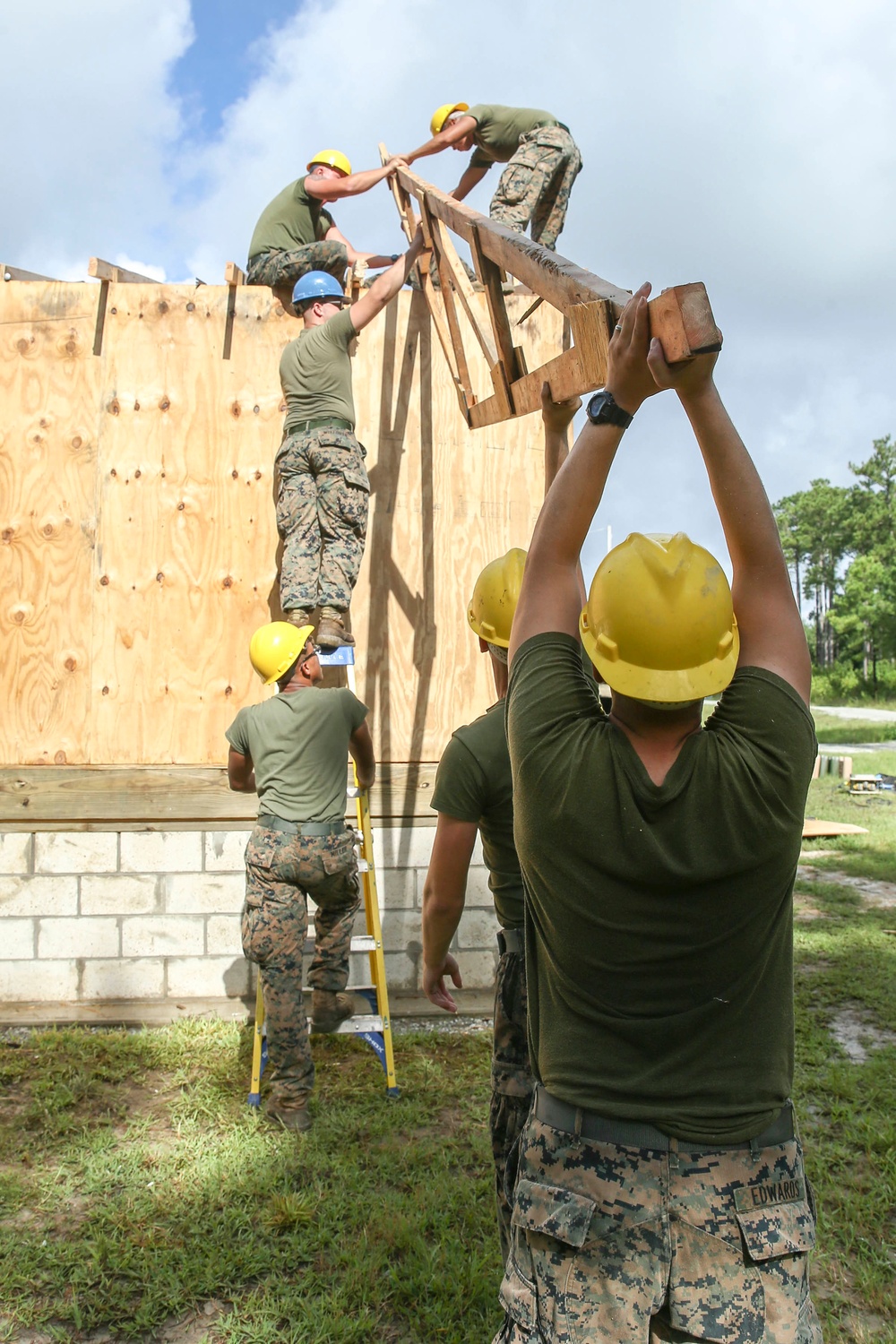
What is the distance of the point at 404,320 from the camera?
6.03 meters

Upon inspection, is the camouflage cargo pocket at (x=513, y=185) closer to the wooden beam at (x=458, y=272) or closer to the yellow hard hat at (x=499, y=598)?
the wooden beam at (x=458, y=272)

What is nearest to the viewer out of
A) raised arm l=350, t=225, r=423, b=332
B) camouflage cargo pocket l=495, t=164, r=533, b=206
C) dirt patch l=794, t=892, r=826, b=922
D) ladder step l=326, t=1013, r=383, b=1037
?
ladder step l=326, t=1013, r=383, b=1037

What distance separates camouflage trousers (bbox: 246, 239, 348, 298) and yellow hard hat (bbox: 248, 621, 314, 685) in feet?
8.54

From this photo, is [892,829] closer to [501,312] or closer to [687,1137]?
[501,312]

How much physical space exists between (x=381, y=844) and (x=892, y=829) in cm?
752

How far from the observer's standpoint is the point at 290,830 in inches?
165

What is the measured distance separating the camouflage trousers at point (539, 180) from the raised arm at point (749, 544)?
558 cm

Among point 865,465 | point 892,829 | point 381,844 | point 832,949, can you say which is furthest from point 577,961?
point 865,465

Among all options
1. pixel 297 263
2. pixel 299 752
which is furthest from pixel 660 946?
pixel 297 263

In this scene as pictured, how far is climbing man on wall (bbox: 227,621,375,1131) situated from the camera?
414cm

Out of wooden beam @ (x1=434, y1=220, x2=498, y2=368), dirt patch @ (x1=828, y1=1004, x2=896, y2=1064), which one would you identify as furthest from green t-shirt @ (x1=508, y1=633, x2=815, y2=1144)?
dirt patch @ (x1=828, y1=1004, x2=896, y2=1064)

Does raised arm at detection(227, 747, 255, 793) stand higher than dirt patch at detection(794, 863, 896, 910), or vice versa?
raised arm at detection(227, 747, 255, 793)

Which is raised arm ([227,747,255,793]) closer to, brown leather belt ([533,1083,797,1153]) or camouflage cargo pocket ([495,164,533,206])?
brown leather belt ([533,1083,797,1153])

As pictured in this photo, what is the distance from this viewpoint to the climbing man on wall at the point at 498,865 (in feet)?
8.16
